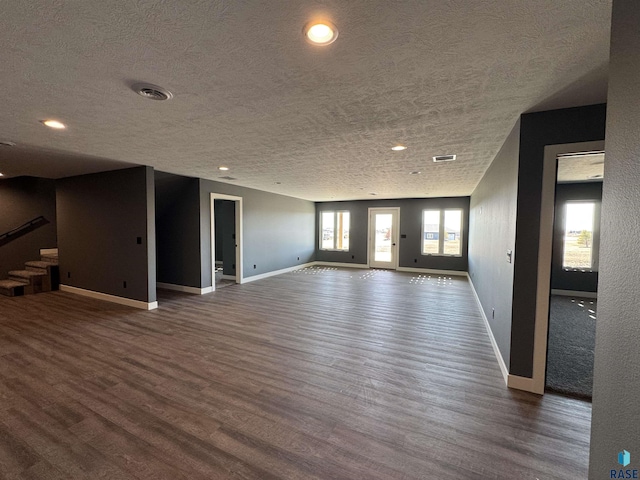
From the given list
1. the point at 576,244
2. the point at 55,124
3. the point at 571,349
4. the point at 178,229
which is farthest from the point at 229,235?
the point at 576,244

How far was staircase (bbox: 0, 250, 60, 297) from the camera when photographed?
5.31 metres

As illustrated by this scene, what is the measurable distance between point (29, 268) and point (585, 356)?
33.1 feet

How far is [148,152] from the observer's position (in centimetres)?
359

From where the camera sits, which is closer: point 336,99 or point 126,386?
point 336,99

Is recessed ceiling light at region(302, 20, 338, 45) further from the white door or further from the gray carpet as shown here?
the white door

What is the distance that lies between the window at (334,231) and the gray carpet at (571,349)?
20.1 feet

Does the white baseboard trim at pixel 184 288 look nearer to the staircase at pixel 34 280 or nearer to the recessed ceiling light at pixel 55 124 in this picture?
the staircase at pixel 34 280

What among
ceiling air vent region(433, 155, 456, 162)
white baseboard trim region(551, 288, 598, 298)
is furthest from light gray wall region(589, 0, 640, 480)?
white baseboard trim region(551, 288, 598, 298)

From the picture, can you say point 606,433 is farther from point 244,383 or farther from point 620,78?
point 244,383

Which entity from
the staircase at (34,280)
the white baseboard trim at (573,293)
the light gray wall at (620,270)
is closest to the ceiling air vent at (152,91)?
the light gray wall at (620,270)

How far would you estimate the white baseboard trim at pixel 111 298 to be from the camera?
15.0 ft

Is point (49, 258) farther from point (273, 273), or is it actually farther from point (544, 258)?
point (544, 258)

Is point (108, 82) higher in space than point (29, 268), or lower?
higher

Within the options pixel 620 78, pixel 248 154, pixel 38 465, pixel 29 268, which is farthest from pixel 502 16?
pixel 29 268
